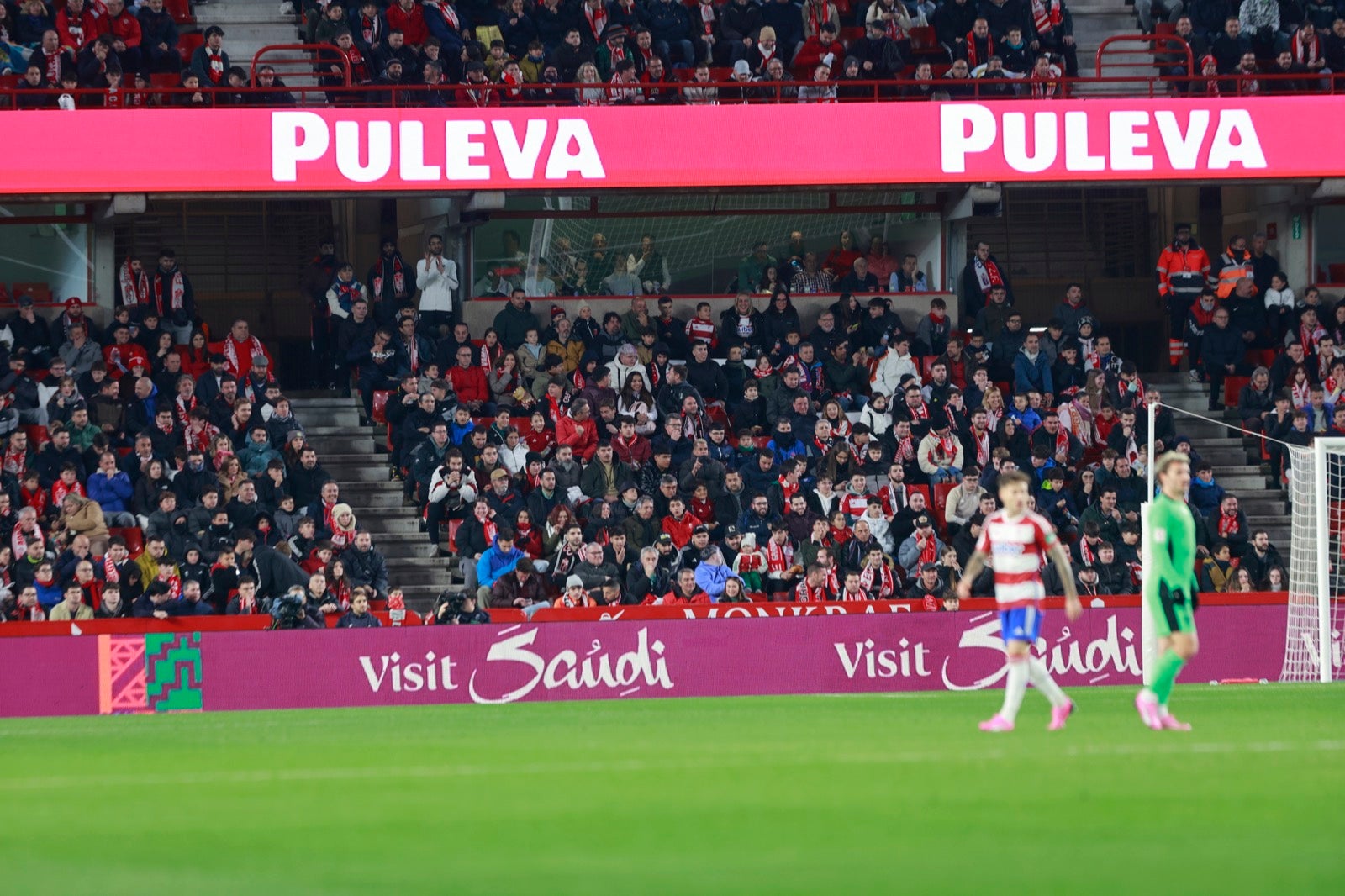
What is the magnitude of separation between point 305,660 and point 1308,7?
16379mm

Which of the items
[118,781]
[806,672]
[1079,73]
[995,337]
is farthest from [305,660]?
[1079,73]

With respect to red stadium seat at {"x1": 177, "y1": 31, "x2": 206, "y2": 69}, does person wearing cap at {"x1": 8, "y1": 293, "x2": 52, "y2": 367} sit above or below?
below

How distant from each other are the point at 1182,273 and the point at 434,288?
31.6 ft

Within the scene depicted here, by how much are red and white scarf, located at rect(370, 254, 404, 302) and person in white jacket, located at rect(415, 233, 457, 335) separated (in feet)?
0.75

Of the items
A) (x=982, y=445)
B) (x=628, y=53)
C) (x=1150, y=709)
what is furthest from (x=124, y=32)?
(x=1150, y=709)

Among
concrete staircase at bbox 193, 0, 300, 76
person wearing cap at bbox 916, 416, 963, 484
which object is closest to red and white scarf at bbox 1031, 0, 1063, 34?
person wearing cap at bbox 916, 416, 963, 484

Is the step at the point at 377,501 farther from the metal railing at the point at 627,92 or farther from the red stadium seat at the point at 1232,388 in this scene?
the red stadium seat at the point at 1232,388

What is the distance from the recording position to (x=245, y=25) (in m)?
26.6

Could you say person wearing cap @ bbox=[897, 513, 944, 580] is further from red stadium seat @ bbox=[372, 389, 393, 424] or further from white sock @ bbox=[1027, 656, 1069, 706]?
white sock @ bbox=[1027, 656, 1069, 706]

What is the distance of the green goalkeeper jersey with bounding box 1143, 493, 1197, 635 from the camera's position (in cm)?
1049

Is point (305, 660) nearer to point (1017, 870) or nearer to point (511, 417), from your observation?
point (511, 417)

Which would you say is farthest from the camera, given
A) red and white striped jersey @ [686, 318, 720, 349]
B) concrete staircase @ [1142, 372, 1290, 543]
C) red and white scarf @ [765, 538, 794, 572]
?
red and white striped jersey @ [686, 318, 720, 349]

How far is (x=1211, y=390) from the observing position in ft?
85.4

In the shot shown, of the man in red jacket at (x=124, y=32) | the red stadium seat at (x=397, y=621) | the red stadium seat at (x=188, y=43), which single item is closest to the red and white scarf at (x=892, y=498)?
the red stadium seat at (x=397, y=621)
